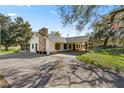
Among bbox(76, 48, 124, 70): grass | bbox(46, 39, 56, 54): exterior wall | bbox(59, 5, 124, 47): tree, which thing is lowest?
bbox(76, 48, 124, 70): grass

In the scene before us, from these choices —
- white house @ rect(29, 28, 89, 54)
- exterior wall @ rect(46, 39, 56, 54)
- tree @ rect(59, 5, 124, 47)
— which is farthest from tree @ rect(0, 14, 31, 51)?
tree @ rect(59, 5, 124, 47)

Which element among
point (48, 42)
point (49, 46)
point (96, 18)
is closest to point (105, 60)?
point (96, 18)

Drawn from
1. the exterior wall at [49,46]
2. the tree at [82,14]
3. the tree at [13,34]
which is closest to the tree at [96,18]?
the tree at [82,14]

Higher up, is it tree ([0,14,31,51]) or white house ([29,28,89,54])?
tree ([0,14,31,51])

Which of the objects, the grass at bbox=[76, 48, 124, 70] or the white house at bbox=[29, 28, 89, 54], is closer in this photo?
the grass at bbox=[76, 48, 124, 70]

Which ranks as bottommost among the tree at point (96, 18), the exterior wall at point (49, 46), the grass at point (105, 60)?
the grass at point (105, 60)

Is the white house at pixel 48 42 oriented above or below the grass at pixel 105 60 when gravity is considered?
above

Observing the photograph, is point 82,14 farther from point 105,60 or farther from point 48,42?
point 48,42

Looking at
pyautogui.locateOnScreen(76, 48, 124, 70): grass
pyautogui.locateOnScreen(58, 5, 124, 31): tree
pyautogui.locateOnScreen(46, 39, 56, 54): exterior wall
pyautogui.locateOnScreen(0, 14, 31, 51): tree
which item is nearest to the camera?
pyautogui.locateOnScreen(58, 5, 124, 31): tree

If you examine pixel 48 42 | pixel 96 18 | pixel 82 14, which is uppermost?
pixel 82 14

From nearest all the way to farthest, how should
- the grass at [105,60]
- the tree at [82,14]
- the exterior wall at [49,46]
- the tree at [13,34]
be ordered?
1. the tree at [82,14]
2. the grass at [105,60]
3. the exterior wall at [49,46]
4. the tree at [13,34]

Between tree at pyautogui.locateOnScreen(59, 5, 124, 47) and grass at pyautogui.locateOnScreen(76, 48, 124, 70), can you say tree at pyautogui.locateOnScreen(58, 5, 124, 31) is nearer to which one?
tree at pyautogui.locateOnScreen(59, 5, 124, 47)

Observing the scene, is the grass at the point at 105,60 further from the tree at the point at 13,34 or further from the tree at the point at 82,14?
the tree at the point at 13,34

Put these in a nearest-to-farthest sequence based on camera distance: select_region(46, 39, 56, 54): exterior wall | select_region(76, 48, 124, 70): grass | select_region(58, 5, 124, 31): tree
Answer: select_region(58, 5, 124, 31): tree → select_region(76, 48, 124, 70): grass → select_region(46, 39, 56, 54): exterior wall
